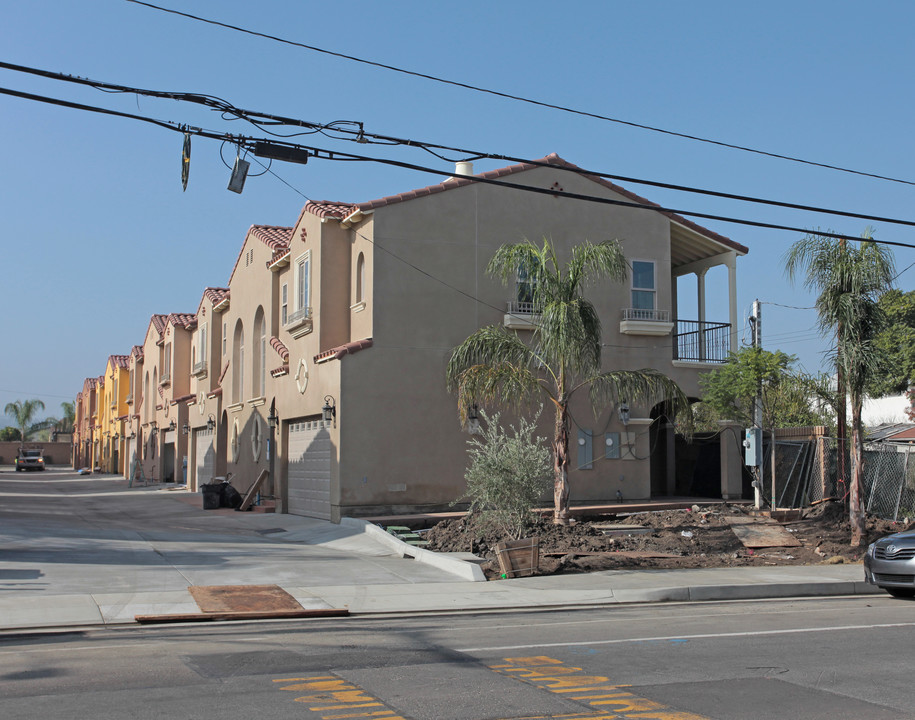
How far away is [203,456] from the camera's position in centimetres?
3847

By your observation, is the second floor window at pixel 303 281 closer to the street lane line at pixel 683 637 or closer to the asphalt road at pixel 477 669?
the asphalt road at pixel 477 669

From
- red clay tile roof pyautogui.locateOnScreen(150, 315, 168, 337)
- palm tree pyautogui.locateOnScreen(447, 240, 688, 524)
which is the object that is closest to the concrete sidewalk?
palm tree pyautogui.locateOnScreen(447, 240, 688, 524)

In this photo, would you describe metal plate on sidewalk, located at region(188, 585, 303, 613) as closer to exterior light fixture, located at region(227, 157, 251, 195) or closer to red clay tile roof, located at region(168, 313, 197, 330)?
exterior light fixture, located at region(227, 157, 251, 195)

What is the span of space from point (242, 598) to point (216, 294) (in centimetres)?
2580

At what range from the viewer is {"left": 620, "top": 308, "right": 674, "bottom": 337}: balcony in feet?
80.2

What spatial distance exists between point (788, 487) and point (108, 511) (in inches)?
783

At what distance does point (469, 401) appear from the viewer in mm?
19281

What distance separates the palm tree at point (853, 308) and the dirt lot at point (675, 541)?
1.13m

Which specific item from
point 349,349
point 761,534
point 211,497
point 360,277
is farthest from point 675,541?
point 211,497

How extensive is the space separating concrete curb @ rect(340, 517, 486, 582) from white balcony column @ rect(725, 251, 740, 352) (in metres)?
11.5

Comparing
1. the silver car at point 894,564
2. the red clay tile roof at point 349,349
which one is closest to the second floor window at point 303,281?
the red clay tile roof at point 349,349

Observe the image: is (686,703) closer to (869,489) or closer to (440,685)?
(440,685)

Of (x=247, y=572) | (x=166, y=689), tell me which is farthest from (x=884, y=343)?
(x=166, y=689)

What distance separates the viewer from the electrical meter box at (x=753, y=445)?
21.5 m
